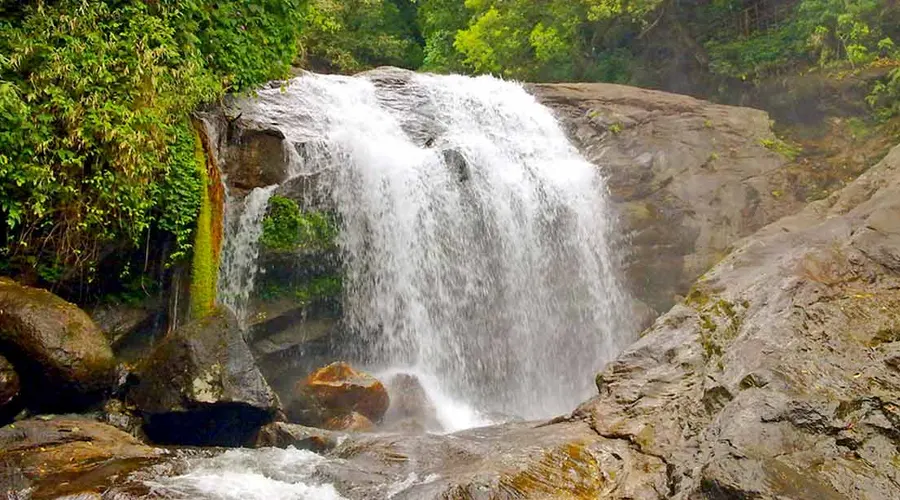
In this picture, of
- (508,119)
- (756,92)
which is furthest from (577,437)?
(756,92)

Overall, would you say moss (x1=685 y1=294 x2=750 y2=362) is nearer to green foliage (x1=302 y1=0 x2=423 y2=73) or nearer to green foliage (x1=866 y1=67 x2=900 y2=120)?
green foliage (x1=866 y1=67 x2=900 y2=120)

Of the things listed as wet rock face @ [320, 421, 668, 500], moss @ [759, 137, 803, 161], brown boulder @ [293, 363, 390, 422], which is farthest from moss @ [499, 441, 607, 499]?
moss @ [759, 137, 803, 161]

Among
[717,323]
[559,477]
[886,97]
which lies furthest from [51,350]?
[886,97]

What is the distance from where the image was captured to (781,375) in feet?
17.3

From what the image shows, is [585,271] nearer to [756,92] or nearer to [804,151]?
[804,151]

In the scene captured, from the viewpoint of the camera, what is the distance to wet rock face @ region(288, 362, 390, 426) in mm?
10039

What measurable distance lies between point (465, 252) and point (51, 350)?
7.26m

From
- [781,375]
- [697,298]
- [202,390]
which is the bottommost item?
[202,390]

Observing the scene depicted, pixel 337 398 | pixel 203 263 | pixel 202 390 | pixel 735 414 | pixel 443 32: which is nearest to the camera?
pixel 735 414

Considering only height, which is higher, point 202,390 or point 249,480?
point 202,390

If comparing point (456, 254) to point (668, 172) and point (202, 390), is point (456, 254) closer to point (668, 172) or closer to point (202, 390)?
point (668, 172)

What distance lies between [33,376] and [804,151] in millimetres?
14670

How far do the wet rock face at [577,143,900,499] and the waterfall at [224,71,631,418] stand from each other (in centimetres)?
470

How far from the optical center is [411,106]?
15.3m
